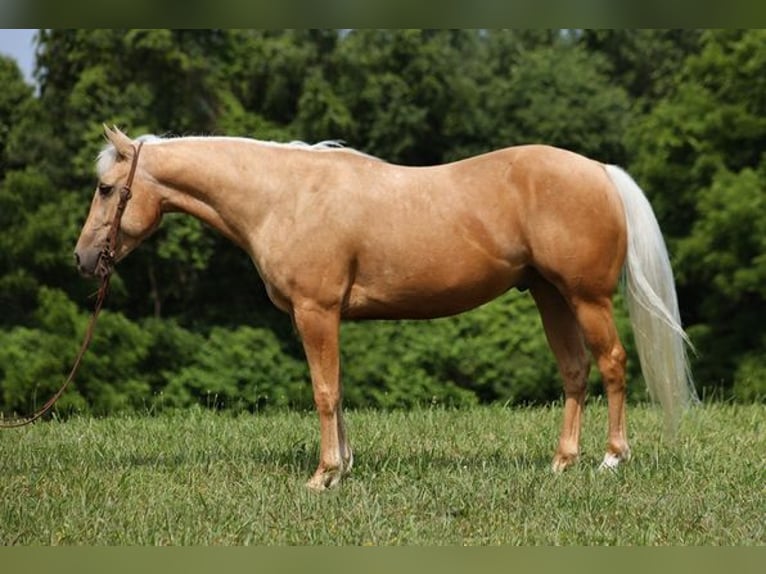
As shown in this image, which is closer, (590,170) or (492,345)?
(590,170)

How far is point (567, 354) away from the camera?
739 centimetres

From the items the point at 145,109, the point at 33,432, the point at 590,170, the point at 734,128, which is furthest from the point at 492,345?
the point at 590,170

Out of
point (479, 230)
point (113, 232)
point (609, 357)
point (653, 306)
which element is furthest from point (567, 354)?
point (113, 232)

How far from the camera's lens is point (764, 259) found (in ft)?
60.2

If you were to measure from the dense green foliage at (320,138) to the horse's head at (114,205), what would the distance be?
10197mm

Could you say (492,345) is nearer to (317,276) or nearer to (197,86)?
(197,86)

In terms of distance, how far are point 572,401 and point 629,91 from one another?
73.0ft

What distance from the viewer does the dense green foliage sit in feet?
62.2

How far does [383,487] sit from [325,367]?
82 centimetres

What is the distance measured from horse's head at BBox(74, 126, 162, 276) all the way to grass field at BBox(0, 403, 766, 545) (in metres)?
1.33

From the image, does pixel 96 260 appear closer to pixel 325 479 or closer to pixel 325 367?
pixel 325 367

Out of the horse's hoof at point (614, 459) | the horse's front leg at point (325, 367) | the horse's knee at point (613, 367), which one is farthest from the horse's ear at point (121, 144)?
the horse's hoof at point (614, 459)

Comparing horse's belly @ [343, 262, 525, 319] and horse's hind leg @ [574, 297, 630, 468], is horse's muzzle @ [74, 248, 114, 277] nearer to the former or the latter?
horse's belly @ [343, 262, 525, 319]

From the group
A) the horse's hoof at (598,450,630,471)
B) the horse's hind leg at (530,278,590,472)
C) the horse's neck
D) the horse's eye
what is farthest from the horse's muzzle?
the horse's hoof at (598,450,630,471)
